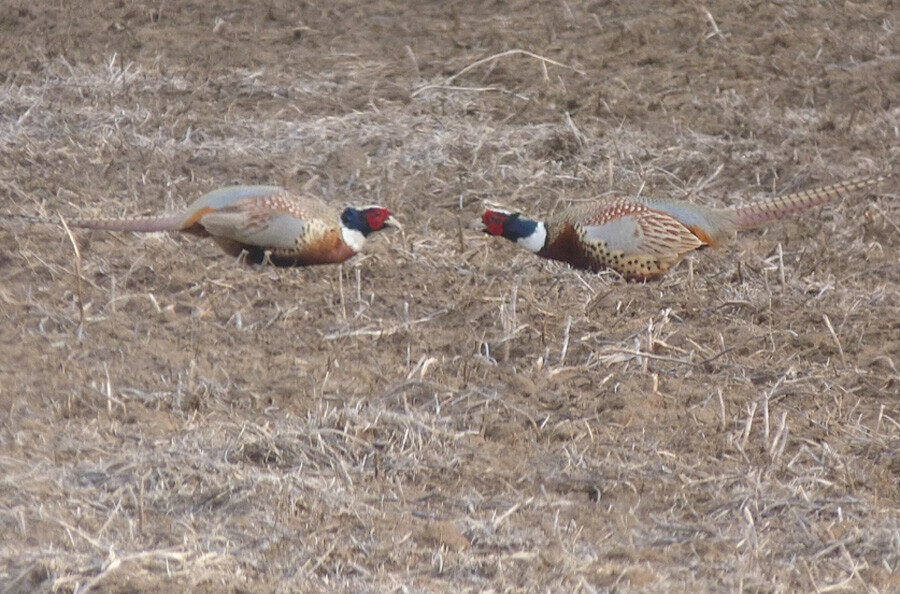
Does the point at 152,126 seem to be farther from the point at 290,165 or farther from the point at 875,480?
the point at 875,480

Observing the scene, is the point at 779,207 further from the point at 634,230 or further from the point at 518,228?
the point at 518,228

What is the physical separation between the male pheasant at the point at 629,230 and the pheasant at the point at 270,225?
1.78 feet

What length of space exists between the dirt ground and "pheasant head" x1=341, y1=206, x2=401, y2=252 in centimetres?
13

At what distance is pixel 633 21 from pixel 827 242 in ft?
8.69

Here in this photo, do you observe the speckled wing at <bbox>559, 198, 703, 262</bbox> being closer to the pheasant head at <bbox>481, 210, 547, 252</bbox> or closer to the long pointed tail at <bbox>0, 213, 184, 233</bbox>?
→ the pheasant head at <bbox>481, 210, 547, 252</bbox>

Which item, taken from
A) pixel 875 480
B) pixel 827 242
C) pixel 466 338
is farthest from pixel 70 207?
pixel 875 480

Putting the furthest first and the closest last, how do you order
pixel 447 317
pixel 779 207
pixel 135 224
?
pixel 779 207
pixel 135 224
pixel 447 317

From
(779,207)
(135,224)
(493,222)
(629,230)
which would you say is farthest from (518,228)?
(135,224)

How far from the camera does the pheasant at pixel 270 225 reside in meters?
5.25

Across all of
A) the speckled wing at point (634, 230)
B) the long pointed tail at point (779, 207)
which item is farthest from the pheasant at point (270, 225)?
the long pointed tail at point (779, 207)

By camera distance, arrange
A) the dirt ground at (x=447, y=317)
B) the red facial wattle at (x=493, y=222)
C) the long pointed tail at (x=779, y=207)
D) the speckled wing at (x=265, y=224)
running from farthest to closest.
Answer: the long pointed tail at (x=779, y=207) → the red facial wattle at (x=493, y=222) → the speckled wing at (x=265, y=224) → the dirt ground at (x=447, y=317)

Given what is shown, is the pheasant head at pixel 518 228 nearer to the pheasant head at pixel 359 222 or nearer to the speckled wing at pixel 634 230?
the speckled wing at pixel 634 230

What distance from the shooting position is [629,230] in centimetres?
526

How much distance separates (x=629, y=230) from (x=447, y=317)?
0.87 meters
